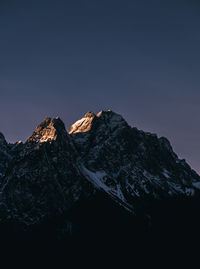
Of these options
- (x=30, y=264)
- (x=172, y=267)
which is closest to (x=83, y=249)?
(x=30, y=264)

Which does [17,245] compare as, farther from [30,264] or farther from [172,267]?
[172,267]

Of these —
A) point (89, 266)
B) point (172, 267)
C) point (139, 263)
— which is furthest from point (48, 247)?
point (172, 267)

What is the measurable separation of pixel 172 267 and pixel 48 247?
191ft

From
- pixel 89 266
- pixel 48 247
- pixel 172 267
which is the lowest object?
pixel 172 267

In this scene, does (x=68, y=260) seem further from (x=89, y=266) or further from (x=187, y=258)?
(x=187, y=258)

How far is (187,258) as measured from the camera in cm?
19912

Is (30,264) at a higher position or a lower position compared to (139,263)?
higher

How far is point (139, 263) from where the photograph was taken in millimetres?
193375

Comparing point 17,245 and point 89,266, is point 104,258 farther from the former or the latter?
point 17,245

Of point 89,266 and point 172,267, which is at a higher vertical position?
point 89,266

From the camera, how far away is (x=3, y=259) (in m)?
190

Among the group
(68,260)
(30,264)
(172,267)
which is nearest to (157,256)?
(172,267)

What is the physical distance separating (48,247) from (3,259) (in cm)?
2162

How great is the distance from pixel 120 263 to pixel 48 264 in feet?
107
